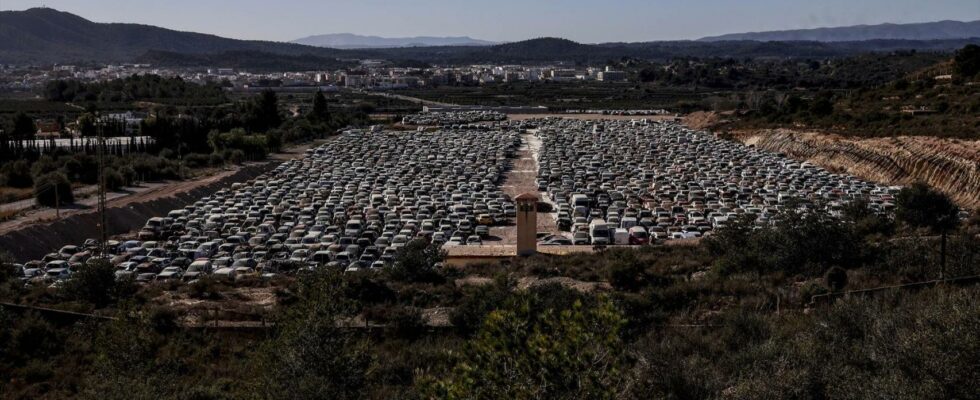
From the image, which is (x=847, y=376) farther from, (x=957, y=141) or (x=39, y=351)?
(x=957, y=141)

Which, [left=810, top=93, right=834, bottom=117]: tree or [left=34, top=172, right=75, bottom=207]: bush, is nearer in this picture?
[left=34, top=172, right=75, bottom=207]: bush

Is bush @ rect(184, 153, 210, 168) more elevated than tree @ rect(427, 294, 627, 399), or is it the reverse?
tree @ rect(427, 294, 627, 399)

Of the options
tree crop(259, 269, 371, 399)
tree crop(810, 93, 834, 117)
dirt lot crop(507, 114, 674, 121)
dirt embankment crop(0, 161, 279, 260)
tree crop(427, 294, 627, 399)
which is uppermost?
tree crop(810, 93, 834, 117)

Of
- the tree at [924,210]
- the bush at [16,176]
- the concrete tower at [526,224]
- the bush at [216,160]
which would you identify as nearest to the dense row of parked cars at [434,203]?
the tree at [924,210]

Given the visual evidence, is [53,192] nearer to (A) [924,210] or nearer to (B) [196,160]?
(B) [196,160]

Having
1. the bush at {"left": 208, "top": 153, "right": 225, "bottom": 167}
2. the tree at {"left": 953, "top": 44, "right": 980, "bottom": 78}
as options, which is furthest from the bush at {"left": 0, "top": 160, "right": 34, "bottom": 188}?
the tree at {"left": 953, "top": 44, "right": 980, "bottom": 78}

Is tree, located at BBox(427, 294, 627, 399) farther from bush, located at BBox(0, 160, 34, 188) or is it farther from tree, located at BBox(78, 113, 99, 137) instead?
tree, located at BBox(78, 113, 99, 137)
